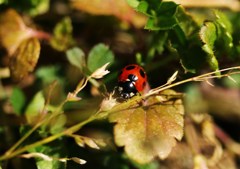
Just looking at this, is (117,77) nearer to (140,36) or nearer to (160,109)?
(160,109)

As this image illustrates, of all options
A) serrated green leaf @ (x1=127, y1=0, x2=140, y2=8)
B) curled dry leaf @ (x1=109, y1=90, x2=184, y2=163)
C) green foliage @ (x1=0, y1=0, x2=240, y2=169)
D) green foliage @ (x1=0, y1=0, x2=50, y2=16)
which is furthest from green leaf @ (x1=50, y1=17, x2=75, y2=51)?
curled dry leaf @ (x1=109, y1=90, x2=184, y2=163)

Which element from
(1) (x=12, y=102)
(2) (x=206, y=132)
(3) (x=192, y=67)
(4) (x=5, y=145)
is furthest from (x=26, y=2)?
(2) (x=206, y=132)

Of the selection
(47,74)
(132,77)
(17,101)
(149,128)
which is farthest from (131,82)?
(47,74)

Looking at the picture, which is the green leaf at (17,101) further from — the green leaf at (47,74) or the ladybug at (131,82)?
the ladybug at (131,82)

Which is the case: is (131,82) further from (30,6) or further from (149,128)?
(30,6)

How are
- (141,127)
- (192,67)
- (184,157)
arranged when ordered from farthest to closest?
(184,157) → (192,67) → (141,127)

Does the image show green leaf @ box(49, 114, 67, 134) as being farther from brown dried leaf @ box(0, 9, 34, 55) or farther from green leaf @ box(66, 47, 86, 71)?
brown dried leaf @ box(0, 9, 34, 55)
